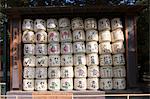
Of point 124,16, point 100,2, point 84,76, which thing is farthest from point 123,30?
point 100,2

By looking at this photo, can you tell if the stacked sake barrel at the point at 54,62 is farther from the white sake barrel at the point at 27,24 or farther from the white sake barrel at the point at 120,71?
the white sake barrel at the point at 120,71

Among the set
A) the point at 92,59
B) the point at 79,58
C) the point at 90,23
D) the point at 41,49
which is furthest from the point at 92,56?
the point at 41,49

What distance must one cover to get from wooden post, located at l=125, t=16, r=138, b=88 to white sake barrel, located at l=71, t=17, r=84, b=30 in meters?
1.52

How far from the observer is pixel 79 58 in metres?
11.8

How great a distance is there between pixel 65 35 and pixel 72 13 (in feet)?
2.69

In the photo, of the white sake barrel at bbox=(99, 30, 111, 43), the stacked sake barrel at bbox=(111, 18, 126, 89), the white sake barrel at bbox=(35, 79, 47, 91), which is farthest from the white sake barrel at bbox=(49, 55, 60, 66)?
the stacked sake barrel at bbox=(111, 18, 126, 89)

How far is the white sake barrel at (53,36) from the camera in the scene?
11961 millimetres

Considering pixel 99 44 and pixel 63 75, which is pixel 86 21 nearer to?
pixel 99 44

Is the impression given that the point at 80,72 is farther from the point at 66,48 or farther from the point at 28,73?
the point at 28,73

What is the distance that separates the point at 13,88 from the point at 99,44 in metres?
3.23

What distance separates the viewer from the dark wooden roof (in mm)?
11773

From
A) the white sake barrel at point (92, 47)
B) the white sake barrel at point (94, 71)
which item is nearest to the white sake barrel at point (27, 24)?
the white sake barrel at point (92, 47)

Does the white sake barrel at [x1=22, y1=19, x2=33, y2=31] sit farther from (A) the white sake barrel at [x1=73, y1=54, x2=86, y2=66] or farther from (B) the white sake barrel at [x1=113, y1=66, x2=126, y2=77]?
(B) the white sake barrel at [x1=113, y1=66, x2=126, y2=77]

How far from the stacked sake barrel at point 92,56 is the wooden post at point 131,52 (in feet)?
3.38
